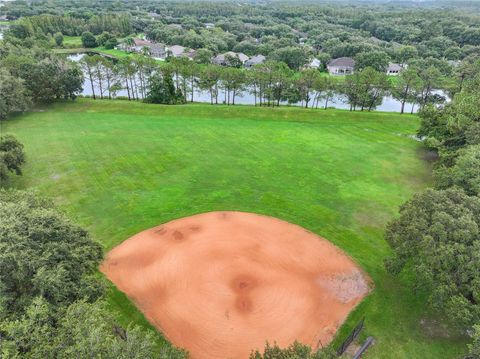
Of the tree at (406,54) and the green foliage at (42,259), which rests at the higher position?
the tree at (406,54)

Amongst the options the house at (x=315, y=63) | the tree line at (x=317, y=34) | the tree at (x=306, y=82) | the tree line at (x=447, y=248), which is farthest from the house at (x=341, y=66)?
the tree line at (x=447, y=248)

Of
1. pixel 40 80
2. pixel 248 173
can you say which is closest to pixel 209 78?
pixel 40 80

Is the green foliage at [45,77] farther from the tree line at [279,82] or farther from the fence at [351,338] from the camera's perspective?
the fence at [351,338]

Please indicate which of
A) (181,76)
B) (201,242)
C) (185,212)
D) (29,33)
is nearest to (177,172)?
(185,212)

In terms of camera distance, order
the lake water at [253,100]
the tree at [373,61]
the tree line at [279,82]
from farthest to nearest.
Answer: the tree at [373,61] < the lake water at [253,100] < the tree line at [279,82]

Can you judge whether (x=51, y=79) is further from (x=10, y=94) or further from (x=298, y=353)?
(x=298, y=353)

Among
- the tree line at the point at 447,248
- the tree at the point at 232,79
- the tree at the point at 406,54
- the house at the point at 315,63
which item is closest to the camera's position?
the tree line at the point at 447,248

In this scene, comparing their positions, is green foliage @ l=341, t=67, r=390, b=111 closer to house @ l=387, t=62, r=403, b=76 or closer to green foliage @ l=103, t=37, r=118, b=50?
house @ l=387, t=62, r=403, b=76
